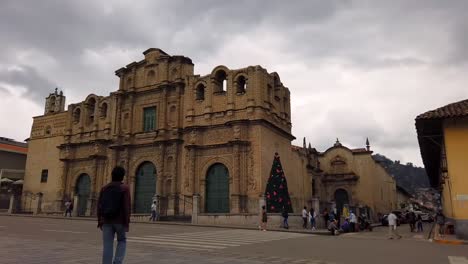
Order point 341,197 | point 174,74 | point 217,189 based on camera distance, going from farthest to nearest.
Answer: point 341,197, point 174,74, point 217,189

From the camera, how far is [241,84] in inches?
1226

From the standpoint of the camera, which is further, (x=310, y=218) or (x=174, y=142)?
(x=174, y=142)

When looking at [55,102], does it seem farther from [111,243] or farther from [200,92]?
[111,243]

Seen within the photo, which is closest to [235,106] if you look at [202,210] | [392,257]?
[202,210]

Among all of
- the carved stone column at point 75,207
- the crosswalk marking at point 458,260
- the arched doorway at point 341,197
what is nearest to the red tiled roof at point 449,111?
the crosswalk marking at point 458,260

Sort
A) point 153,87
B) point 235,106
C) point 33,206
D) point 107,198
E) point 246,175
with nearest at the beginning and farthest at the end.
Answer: point 107,198
point 246,175
point 235,106
point 153,87
point 33,206

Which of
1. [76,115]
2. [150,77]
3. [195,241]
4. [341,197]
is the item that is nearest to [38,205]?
[76,115]

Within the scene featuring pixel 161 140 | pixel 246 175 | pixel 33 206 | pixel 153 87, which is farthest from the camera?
pixel 33 206

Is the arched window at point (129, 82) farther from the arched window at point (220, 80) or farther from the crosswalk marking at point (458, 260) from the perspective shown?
the crosswalk marking at point (458, 260)

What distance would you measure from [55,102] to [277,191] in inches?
1142

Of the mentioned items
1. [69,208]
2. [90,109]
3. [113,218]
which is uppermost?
[90,109]

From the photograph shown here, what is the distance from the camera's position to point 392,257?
33.7ft

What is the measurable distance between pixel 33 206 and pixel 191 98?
19764 mm

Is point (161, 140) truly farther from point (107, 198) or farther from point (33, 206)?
point (107, 198)
